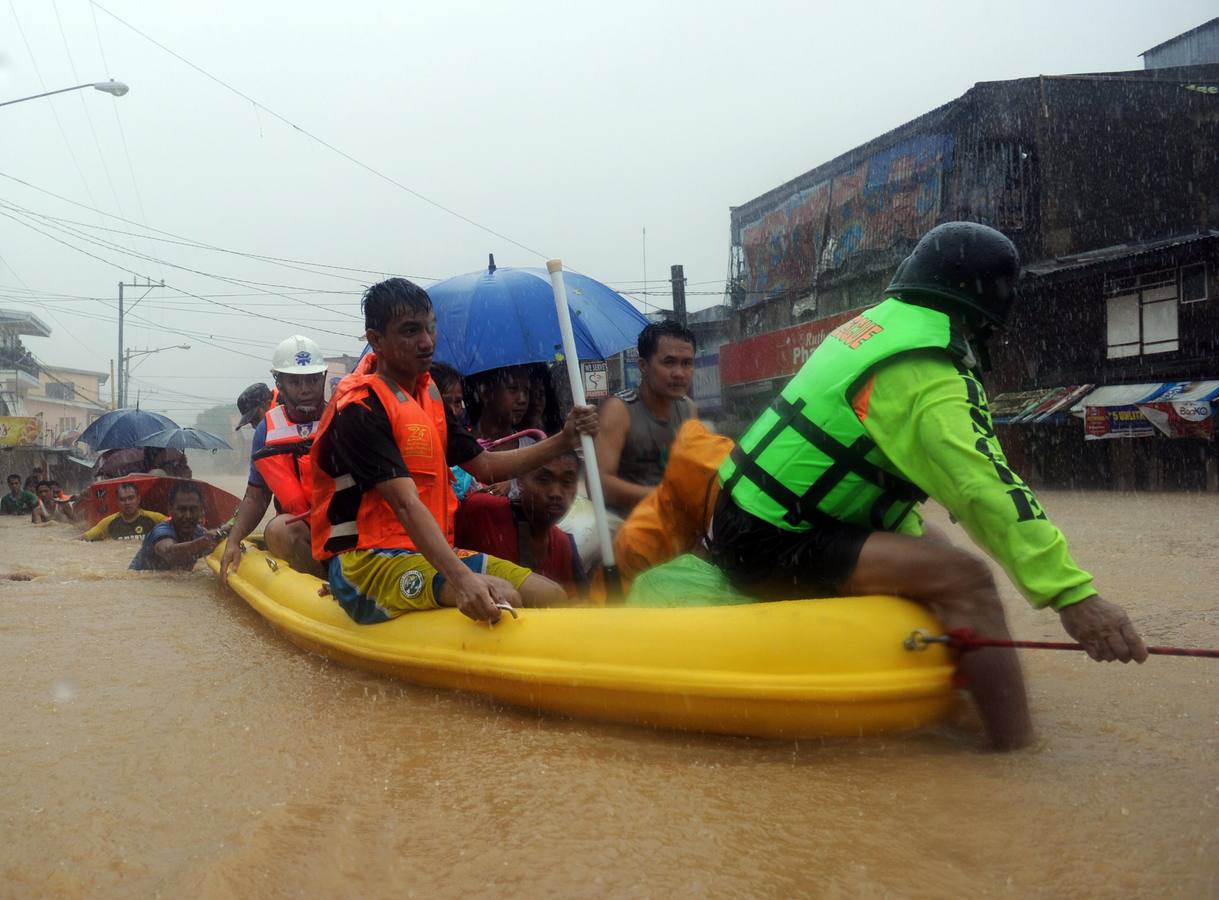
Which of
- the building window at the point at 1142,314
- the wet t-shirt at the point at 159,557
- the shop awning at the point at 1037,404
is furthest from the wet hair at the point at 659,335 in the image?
the building window at the point at 1142,314

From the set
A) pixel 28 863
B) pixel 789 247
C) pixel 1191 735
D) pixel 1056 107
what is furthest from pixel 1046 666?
pixel 789 247

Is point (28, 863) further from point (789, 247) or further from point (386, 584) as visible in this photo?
point (789, 247)

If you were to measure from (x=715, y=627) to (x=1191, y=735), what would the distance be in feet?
4.59

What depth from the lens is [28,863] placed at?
2.19 metres

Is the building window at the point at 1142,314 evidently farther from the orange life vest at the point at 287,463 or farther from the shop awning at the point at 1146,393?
the orange life vest at the point at 287,463

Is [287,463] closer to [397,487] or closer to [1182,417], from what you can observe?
[397,487]

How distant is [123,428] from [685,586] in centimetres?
1270

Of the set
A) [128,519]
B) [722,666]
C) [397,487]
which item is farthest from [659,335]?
[128,519]

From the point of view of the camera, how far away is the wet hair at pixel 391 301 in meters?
3.64

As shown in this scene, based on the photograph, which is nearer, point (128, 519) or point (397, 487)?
point (397, 487)

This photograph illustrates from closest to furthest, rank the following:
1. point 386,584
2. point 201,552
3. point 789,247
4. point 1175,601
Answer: point 386,584 < point 1175,601 < point 201,552 < point 789,247

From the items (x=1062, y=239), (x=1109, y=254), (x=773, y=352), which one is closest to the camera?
(x=1109, y=254)

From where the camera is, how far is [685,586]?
336 centimetres

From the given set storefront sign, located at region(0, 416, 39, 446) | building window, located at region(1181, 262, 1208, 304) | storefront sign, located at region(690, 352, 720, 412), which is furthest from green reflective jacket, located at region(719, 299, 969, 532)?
storefront sign, located at region(0, 416, 39, 446)
